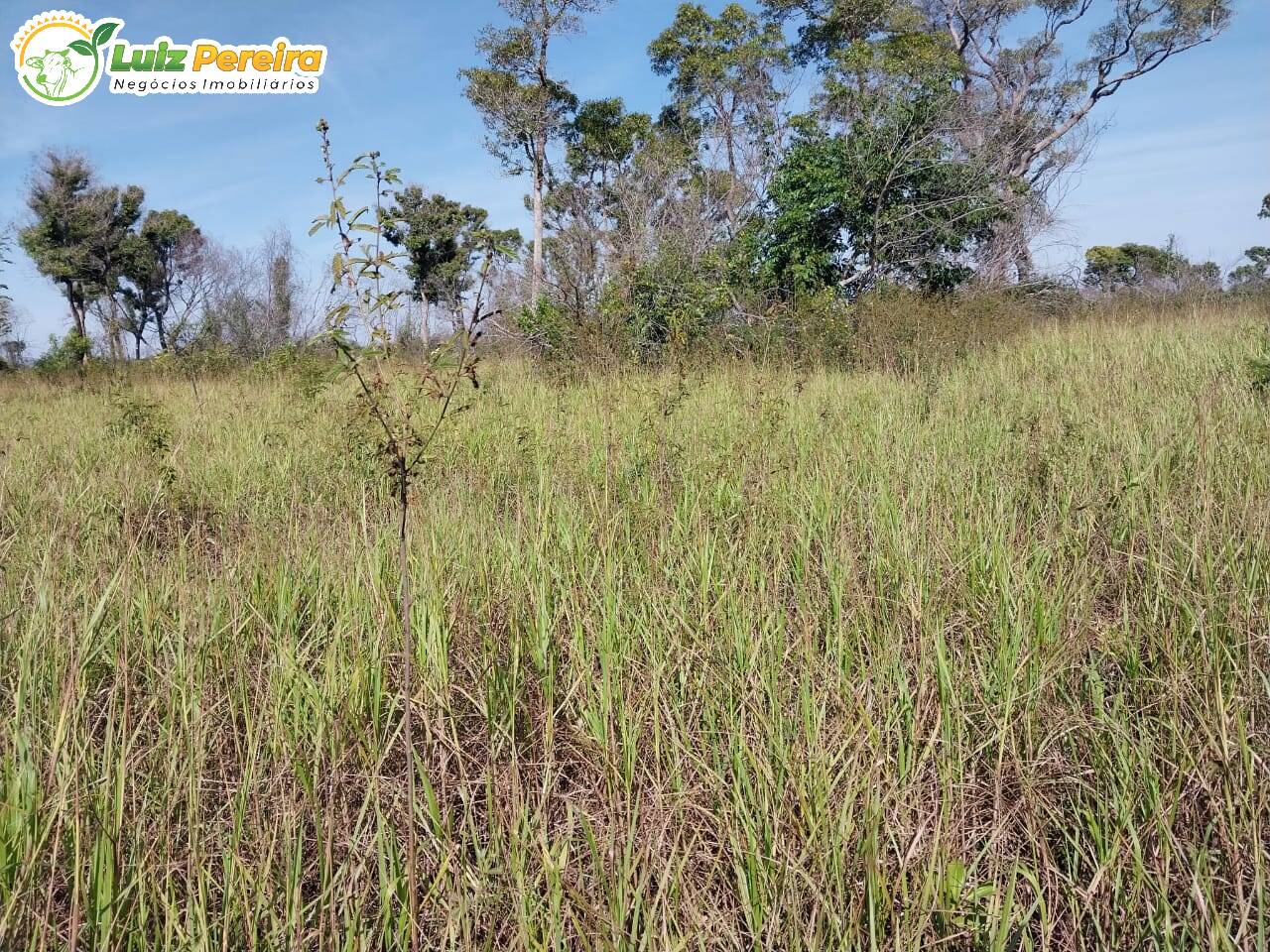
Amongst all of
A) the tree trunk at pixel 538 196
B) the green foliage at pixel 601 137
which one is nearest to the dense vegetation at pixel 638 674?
the tree trunk at pixel 538 196

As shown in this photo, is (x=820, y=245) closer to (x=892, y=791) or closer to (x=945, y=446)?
(x=945, y=446)

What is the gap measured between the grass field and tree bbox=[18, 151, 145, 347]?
30463 millimetres

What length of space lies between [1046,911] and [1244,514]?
1688 millimetres

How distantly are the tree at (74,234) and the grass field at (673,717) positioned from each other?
3046cm

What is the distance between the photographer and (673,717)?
5.06 ft

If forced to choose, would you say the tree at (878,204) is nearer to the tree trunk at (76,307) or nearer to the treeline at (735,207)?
the treeline at (735,207)

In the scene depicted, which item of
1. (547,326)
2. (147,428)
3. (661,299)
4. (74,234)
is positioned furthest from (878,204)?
(74,234)

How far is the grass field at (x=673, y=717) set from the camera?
1151 millimetres

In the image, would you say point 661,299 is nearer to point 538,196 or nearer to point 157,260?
point 538,196

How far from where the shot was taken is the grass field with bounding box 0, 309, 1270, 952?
3.78 feet

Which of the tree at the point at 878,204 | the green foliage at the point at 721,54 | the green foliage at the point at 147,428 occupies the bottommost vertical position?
the green foliage at the point at 147,428

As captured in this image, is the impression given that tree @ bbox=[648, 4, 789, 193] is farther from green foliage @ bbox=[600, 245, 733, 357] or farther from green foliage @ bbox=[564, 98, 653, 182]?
green foliage @ bbox=[600, 245, 733, 357]

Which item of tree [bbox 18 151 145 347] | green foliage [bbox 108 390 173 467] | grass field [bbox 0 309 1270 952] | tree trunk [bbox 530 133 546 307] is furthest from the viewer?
tree [bbox 18 151 145 347]

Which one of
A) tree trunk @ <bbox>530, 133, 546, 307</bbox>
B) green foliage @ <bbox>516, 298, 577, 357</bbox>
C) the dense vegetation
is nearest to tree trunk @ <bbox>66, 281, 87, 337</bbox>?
tree trunk @ <bbox>530, 133, 546, 307</bbox>
